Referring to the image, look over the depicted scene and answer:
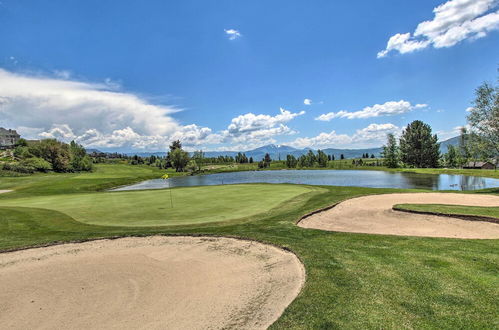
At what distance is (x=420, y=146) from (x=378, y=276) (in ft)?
323

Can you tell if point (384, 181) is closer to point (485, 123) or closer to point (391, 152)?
point (485, 123)

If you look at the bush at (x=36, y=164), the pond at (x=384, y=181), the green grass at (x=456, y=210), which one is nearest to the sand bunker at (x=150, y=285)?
the green grass at (x=456, y=210)

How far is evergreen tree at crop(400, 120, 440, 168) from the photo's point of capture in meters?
86.7

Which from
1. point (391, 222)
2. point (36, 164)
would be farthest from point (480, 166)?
point (36, 164)

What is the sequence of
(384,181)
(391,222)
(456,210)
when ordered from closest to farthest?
(391,222)
(456,210)
(384,181)

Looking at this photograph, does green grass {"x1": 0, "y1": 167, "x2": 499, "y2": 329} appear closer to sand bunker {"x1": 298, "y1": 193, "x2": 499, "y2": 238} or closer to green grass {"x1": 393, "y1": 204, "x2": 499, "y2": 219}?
sand bunker {"x1": 298, "y1": 193, "x2": 499, "y2": 238}

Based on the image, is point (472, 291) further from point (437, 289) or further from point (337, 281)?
point (337, 281)

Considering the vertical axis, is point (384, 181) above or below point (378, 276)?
below

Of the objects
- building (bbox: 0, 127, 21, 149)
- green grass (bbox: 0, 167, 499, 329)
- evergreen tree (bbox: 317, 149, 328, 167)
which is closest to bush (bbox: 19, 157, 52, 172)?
green grass (bbox: 0, 167, 499, 329)

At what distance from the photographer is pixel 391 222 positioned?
1330cm

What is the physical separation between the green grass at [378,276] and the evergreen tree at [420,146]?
93380 mm

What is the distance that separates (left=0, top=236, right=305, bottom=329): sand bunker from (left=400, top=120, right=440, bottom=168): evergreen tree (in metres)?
97.2

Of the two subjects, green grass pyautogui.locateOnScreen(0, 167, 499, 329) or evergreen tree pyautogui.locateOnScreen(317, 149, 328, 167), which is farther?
evergreen tree pyautogui.locateOnScreen(317, 149, 328, 167)

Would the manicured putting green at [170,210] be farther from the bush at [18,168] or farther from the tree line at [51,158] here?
the tree line at [51,158]
